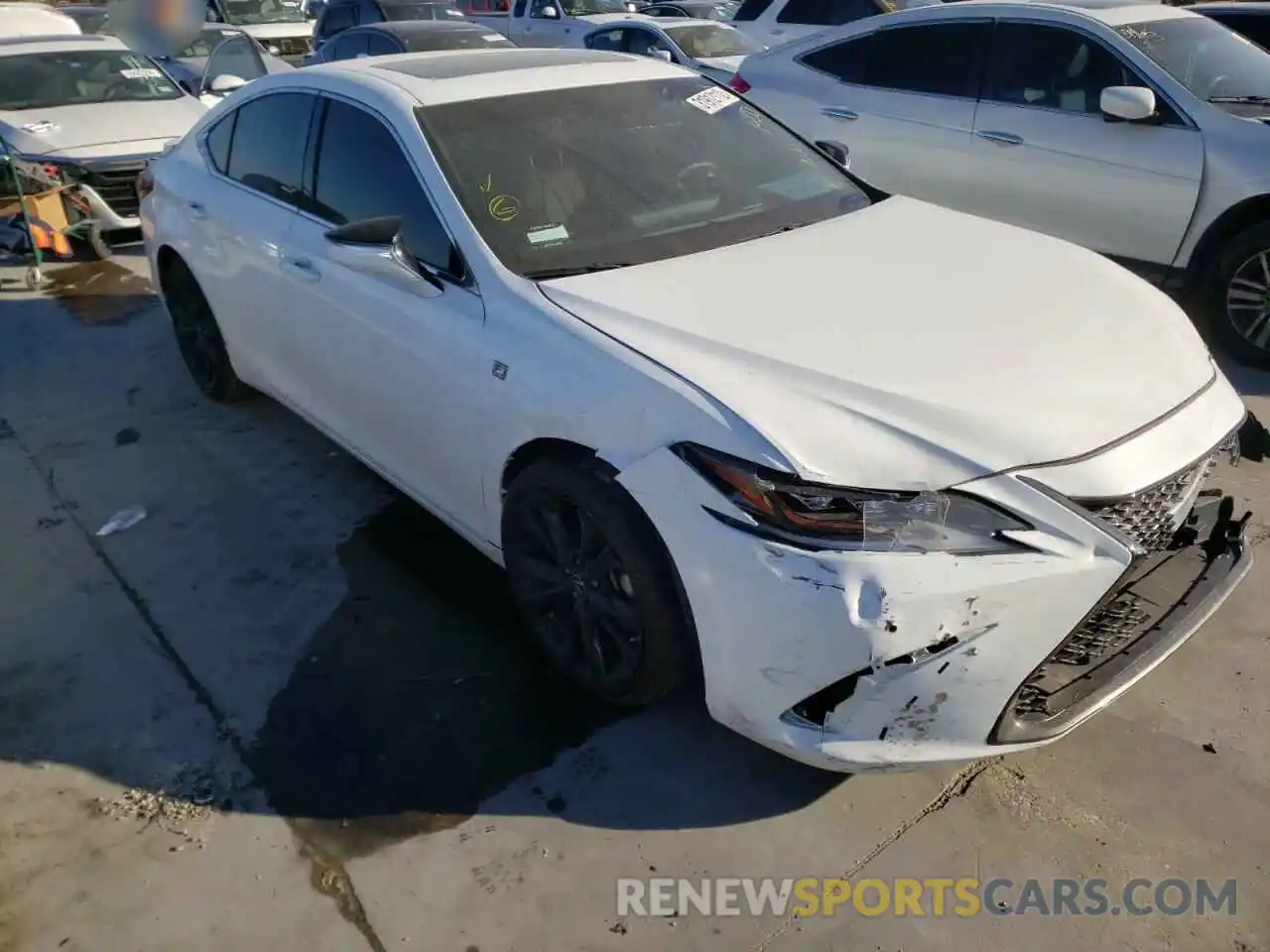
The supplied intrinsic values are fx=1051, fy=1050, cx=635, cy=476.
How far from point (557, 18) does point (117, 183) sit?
24.6 feet

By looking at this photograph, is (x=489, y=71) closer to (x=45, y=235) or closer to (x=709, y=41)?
(x=45, y=235)

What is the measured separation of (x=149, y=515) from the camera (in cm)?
422

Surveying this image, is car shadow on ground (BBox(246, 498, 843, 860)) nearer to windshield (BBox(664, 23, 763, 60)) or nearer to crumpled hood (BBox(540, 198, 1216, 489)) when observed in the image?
crumpled hood (BBox(540, 198, 1216, 489))

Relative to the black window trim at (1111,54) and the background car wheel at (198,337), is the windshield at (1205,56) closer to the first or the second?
the black window trim at (1111,54)

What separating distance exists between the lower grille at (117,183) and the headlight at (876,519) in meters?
6.91

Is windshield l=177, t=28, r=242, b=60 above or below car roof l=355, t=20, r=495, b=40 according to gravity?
below

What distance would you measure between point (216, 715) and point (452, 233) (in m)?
1.59

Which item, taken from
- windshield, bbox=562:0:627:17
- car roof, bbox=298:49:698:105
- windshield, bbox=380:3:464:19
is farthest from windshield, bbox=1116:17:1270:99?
windshield, bbox=380:3:464:19

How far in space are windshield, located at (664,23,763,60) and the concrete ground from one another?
902 centimetres

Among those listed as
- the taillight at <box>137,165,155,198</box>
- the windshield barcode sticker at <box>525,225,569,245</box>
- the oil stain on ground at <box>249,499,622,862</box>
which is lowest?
the oil stain on ground at <box>249,499,622,862</box>

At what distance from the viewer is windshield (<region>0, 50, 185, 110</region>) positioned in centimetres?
841

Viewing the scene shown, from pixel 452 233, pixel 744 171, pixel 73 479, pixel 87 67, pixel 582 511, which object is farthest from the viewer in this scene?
pixel 87 67

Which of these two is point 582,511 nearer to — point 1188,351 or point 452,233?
point 452,233

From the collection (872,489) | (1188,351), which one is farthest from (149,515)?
(1188,351)
